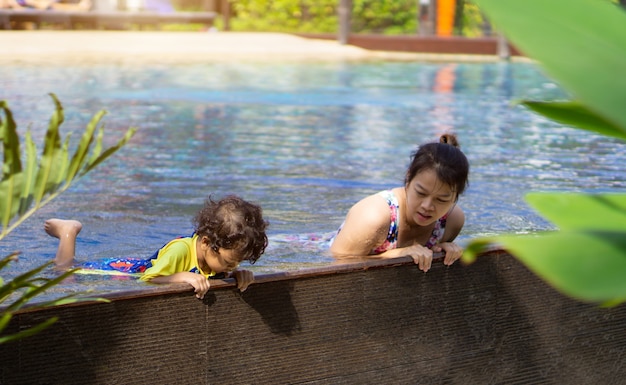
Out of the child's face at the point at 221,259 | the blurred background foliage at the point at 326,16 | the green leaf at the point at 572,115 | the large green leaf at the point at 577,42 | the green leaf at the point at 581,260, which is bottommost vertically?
the blurred background foliage at the point at 326,16

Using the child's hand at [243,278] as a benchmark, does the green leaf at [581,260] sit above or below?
above

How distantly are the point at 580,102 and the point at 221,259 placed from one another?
2.85m

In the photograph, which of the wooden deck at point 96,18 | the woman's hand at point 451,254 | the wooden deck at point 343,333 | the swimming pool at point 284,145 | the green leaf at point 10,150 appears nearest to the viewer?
the green leaf at point 10,150

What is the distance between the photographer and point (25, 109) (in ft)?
39.4

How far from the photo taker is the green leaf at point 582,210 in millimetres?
1020

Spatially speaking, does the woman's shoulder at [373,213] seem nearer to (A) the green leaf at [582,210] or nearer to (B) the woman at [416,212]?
(B) the woman at [416,212]

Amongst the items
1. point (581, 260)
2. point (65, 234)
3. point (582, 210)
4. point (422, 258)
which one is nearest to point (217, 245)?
point (422, 258)

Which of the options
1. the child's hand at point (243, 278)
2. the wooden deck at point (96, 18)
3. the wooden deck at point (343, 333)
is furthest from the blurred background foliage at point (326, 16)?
the child's hand at point (243, 278)

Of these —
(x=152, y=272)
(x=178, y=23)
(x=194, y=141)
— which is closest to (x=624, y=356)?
(x=152, y=272)

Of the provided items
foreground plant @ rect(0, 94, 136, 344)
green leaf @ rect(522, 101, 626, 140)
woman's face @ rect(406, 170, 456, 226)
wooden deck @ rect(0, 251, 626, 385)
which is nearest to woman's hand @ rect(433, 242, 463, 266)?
wooden deck @ rect(0, 251, 626, 385)

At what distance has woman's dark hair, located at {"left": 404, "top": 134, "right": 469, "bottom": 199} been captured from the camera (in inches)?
167

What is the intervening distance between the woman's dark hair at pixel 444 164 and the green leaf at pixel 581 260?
3302mm

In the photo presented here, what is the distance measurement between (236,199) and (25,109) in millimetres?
8714

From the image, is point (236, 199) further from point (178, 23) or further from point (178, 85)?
point (178, 23)
